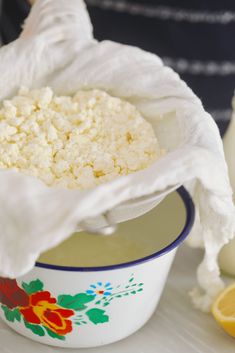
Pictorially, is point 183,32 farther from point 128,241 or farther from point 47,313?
point 47,313

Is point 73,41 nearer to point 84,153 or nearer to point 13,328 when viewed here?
point 84,153

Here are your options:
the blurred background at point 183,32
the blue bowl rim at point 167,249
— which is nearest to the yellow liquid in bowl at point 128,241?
the blue bowl rim at point 167,249

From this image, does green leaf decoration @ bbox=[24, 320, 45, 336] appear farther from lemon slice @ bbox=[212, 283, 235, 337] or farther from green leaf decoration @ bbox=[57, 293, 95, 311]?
lemon slice @ bbox=[212, 283, 235, 337]

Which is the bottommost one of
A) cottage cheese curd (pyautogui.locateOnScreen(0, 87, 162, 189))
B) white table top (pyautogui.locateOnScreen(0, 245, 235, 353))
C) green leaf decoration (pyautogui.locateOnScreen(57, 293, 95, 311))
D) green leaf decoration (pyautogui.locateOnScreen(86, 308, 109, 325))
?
white table top (pyautogui.locateOnScreen(0, 245, 235, 353))

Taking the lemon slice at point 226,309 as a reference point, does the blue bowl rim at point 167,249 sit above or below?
above

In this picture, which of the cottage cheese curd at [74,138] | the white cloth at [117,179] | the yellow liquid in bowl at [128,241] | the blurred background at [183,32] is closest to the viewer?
the white cloth at [117,179]

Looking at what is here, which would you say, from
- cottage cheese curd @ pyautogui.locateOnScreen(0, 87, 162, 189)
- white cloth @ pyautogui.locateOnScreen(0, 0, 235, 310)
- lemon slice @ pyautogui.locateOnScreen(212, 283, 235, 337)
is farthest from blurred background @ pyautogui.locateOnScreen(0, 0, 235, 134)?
lemon slice @ pyautogui.locateOnScreen(212, 283, 235, 337)

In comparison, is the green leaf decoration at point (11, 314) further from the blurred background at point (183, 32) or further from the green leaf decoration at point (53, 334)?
the blurred background at point (183, 32)

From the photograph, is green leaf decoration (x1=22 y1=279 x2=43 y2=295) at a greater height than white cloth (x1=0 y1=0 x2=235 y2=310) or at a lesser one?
lesser
